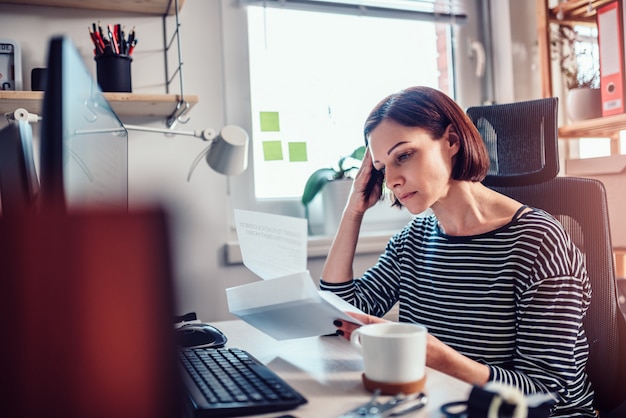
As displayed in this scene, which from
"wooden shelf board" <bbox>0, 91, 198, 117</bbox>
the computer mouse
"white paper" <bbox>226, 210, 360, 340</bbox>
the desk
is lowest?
the desk

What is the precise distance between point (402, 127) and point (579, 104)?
3.24 feet

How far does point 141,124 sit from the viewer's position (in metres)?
1.59

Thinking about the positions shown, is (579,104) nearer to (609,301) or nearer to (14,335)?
(609,301)

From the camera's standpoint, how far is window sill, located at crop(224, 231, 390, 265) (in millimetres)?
1629

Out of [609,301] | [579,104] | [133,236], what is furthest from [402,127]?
[579,104]

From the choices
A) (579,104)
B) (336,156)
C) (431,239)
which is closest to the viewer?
(431,239)

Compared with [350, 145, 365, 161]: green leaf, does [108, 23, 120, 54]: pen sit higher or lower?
higher

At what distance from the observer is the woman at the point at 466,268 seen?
2.85ft

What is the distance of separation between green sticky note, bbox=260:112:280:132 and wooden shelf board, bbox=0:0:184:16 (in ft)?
1.42

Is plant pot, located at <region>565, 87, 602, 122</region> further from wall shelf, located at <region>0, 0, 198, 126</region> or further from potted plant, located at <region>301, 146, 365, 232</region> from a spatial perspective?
wall shelf, located at <region>0, 0, 198, 126</region>

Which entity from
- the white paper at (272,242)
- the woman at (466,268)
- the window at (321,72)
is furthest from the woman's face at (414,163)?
the window at (321,72)

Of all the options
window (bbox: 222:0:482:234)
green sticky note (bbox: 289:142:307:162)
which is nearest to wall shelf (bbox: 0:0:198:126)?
window (bbox: 222:0:482:234)

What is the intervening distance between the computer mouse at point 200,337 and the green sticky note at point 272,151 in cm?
92

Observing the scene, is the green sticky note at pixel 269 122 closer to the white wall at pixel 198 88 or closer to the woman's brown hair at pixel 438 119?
the white wall at pixel 198 88
